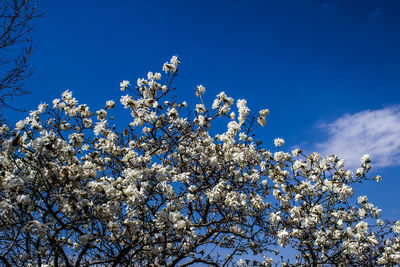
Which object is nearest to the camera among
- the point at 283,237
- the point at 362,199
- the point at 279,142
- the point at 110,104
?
the point at 283,237

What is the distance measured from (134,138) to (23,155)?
3.23 metres

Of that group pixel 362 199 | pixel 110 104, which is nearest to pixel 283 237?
pixel 362 199

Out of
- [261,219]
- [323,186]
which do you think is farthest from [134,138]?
[323,186]

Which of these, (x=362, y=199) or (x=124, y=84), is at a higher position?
(x=124, y=84)

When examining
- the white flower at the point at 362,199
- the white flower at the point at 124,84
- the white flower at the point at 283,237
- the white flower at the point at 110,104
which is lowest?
the white flower at the point at 283,237

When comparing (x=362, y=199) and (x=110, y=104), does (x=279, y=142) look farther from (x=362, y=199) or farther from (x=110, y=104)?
(x=110, y=104)

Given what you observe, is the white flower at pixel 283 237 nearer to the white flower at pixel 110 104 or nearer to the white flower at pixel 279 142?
the white flower at pixel 279 142

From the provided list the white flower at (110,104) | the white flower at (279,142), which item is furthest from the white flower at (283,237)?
the white flower at (110,104)

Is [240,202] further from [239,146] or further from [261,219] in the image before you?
[239,146]

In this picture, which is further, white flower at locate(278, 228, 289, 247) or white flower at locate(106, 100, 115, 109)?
white flower at locate(106, 100, 115, 109)

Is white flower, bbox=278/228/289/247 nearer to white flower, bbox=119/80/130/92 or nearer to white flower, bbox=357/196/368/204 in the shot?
white flower, bbox=357/196/368/204

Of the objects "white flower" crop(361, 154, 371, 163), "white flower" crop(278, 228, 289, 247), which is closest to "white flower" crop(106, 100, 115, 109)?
"white flower" crop(278, 228, 289, 247)

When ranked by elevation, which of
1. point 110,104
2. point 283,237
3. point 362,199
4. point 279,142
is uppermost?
Result: point 279,142

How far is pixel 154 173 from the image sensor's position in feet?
17.1
